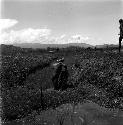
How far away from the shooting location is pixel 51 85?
1183 inches

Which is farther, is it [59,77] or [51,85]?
[51,85]

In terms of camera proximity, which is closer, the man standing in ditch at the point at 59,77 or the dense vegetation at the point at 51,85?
the dense vegetation at the point at 51,85

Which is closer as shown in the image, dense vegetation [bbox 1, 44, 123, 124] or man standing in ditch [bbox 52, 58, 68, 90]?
dense vegetation [bbox 1, 44, 123, 124]

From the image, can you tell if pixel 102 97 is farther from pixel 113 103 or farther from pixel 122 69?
pixel 122 69

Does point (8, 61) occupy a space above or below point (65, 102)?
above

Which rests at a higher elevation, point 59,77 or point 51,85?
point 59,77

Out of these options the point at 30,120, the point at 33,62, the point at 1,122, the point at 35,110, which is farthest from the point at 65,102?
the point at 33,62

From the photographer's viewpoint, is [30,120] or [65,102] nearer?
[30,120]

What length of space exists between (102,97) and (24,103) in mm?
7492

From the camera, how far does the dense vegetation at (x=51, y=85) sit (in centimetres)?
2159

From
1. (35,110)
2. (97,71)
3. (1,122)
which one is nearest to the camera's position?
(1,122)

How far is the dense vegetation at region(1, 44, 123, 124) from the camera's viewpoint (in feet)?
70.8

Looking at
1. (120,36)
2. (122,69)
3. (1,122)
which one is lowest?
(1,122)

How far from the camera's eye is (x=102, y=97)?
2436 centimetres
